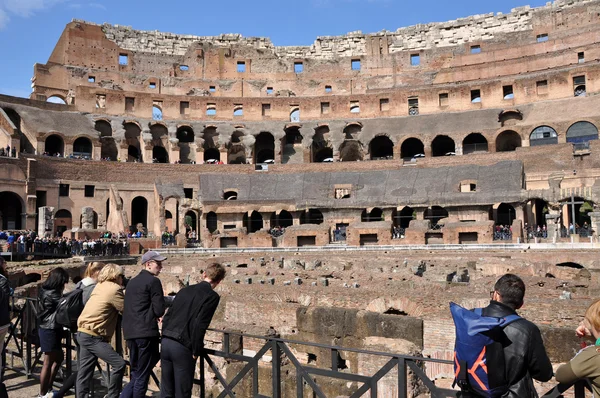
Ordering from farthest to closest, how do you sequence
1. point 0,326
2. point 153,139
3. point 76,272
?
1. point 153,139
2. point 76,272
3. point 0,326

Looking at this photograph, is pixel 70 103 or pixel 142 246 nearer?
pixel 142 246

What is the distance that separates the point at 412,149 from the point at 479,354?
4531cm

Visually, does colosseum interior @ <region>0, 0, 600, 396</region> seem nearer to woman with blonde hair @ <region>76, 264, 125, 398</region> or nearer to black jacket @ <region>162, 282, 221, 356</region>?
woman with blonde hair @ <region>76, 264, 125, 398</region>

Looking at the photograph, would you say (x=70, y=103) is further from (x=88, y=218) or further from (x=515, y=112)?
(x=515, y=112)

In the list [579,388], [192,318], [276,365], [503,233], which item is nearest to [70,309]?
[192,318]

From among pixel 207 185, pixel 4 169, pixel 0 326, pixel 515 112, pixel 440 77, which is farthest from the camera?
pixel 440 77

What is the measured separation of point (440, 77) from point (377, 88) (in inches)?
263

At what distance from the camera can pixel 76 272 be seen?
21125 millimetres

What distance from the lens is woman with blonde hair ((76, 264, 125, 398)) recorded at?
5.06 meters

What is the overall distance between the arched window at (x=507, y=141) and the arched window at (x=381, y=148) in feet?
32.0

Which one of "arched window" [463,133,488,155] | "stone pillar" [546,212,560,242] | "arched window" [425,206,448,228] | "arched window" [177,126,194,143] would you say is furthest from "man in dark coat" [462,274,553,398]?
"arched window" [177,126,194,143]

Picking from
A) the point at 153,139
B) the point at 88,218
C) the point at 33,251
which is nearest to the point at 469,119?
the point at 153,139

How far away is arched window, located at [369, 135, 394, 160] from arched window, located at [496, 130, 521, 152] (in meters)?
9.77

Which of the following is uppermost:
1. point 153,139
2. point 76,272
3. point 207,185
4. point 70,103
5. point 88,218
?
point 70,103
